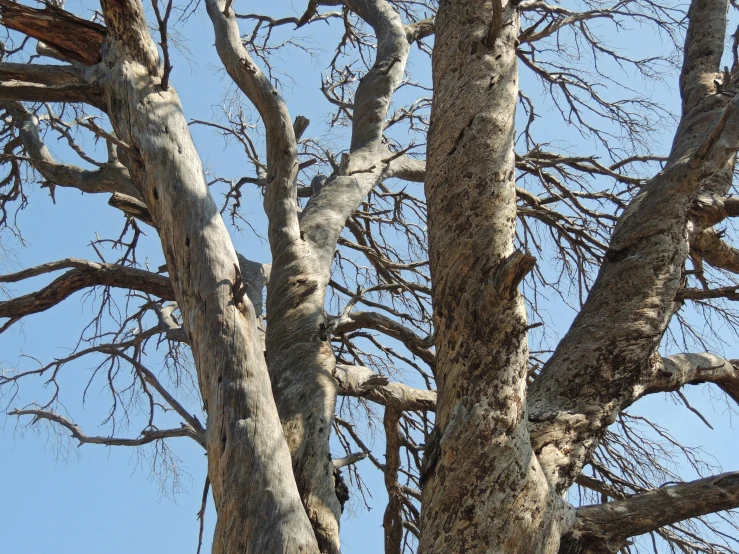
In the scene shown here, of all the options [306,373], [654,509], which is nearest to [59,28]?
[306,373]

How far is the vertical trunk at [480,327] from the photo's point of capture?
1.90 metres

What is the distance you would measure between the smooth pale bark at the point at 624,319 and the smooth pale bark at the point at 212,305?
824mm

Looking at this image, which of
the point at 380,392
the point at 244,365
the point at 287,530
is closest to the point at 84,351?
the point at 380,392

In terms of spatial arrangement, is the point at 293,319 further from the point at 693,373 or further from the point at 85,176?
the point at 85,176

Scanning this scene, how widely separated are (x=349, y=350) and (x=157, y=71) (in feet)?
7.79

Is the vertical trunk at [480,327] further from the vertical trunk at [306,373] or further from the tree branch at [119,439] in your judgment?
Result: the tree branch at [119,439]

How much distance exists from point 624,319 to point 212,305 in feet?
4.61

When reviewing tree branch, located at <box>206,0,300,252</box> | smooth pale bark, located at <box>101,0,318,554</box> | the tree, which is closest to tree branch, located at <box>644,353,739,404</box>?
the tree

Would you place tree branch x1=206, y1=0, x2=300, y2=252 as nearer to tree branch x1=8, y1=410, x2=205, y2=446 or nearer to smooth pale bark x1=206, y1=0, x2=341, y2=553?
smooth pale bark x1=206, y1=0, x2=341, y2=553

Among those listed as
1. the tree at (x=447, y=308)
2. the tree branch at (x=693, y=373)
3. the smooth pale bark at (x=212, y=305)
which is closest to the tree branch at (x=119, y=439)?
the tree at (x=447, y=308)

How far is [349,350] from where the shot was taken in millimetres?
4445

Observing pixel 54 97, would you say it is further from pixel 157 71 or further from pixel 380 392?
pixel 380 392

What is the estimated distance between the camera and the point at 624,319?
2.46 meters

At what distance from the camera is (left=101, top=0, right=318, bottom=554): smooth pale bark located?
1842 mm
